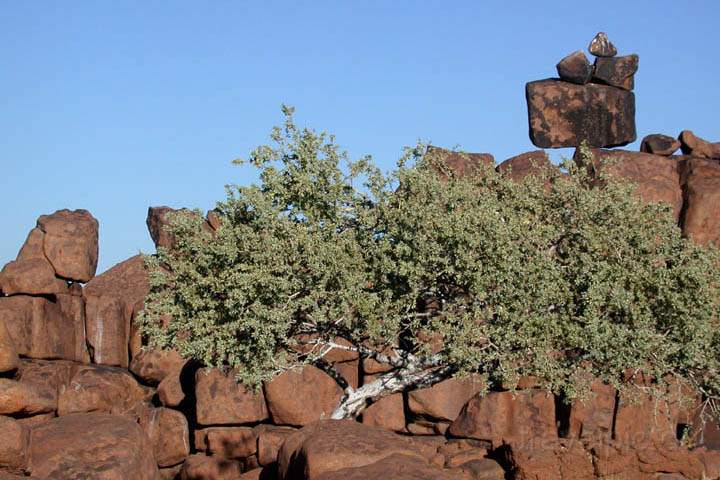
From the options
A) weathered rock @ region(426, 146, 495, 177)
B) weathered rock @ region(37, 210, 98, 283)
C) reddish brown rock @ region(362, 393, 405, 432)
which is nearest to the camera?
weathered rock @ region(426, 146, 495, 177)

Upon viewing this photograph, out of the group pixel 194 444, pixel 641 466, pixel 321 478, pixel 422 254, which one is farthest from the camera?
Answer: pixel 194 444

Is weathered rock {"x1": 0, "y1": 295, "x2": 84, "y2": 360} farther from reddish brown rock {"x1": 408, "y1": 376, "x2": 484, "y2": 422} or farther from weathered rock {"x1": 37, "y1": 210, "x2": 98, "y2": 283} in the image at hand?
reddish brown rock {"x1": 408, "y1": 376, "x2": 484, "y2": 422}

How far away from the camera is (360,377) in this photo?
41.6 metres

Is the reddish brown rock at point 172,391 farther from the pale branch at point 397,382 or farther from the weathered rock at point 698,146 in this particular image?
the weathered rock at point 698,146

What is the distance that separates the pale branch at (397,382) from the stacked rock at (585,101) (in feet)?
54.6

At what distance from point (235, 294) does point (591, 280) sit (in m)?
9.15

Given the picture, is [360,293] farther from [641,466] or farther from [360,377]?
[360,377]

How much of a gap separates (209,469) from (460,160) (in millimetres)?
14522

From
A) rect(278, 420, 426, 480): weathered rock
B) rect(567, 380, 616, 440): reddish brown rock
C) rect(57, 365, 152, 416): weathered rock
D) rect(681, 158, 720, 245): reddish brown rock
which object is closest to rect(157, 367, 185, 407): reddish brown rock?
rect(57, 365, 152, 416): weathered rock

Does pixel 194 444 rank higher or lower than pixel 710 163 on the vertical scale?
lower

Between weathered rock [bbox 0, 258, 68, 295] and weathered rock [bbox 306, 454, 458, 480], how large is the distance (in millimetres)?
28408

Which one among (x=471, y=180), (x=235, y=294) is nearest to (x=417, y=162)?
(x=471, y=180)

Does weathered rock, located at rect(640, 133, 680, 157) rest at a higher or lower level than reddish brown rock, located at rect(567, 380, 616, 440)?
higher

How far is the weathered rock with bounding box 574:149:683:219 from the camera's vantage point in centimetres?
4022
